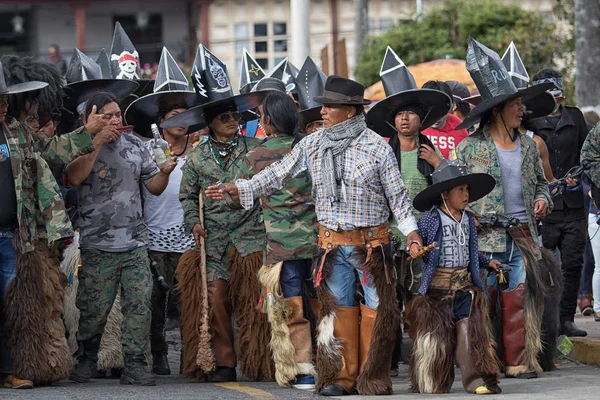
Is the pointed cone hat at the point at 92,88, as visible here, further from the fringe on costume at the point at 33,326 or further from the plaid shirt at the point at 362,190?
the plaid shirt at the point at 362,190

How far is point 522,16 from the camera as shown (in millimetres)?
27562

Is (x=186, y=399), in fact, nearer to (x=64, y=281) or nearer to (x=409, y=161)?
(x=64, y=281)

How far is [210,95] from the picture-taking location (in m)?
11.0

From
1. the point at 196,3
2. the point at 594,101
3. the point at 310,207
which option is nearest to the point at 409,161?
the point at 310,207

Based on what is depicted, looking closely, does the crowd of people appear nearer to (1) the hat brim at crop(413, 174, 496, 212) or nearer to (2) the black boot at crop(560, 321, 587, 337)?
(1) the hat brim at crop(413, 174, 496, 212)

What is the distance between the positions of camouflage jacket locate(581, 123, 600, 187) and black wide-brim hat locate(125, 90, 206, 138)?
3.19 m

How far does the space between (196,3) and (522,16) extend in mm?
16964

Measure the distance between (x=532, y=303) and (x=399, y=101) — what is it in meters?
1.85

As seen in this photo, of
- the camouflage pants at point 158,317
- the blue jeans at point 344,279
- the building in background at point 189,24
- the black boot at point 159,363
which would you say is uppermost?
the building in background at point 189,24

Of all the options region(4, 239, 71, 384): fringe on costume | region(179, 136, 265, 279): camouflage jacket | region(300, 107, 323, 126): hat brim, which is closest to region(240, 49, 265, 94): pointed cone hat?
region(300, 107, 323, 126): hat brim

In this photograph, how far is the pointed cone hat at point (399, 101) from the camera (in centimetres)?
1053

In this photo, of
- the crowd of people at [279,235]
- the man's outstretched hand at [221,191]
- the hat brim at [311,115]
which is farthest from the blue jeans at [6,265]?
the hat brim at [311,115]

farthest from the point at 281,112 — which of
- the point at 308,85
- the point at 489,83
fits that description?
the point at 308,85

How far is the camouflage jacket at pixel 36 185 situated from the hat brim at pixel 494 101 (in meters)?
2.96
